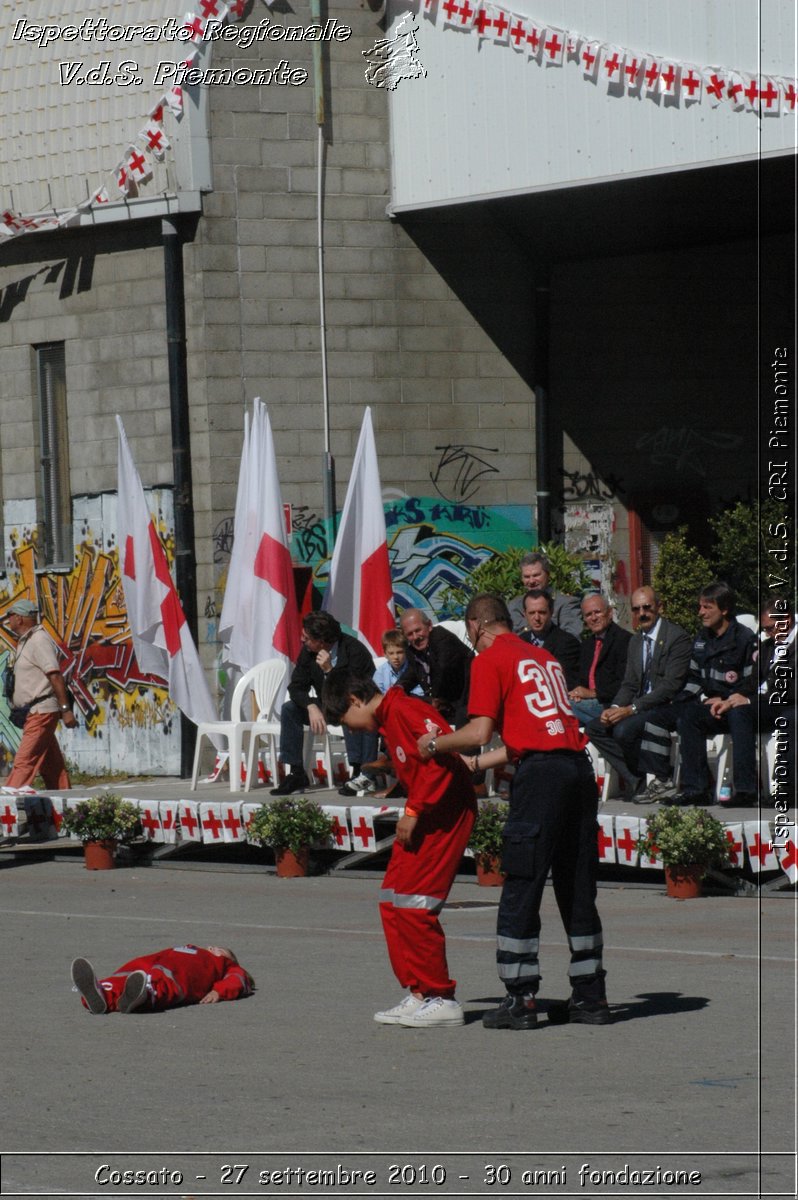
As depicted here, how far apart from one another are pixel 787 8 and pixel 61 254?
A: 26.9ft

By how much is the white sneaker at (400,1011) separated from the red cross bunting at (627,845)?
13.8ft

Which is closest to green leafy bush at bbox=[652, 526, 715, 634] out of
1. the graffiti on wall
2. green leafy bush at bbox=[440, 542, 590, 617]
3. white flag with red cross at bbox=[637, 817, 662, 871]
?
green leafy bush at bbox=[440, 542, 590, 617]

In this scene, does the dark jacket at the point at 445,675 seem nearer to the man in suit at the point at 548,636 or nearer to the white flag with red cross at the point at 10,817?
the man in suit at the point at 548,636

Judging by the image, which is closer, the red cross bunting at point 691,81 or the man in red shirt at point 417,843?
the man in red shirt at point 417,843

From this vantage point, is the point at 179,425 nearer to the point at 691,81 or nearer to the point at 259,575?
the point at 259,575

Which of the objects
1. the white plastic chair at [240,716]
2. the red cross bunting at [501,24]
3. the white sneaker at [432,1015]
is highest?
the red cross bunting at [501,24]

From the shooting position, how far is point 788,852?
1182 centimetres

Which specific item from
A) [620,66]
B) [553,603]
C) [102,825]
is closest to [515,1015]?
[102,825]

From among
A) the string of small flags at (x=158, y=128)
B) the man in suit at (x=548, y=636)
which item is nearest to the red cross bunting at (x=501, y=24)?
the string of small flags at (x=158, y=128)

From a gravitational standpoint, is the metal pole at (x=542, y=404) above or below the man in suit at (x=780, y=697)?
above

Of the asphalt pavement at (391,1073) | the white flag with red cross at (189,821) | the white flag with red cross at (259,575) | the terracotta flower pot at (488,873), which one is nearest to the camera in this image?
the asphalt pavement at (391,1073)

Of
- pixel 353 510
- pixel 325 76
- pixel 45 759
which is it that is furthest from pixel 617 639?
pixel 325 76

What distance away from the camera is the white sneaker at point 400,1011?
328 inches

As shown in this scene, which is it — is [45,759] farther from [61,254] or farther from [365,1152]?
[365,1152]
